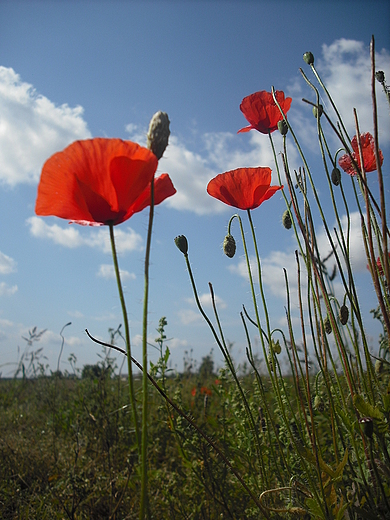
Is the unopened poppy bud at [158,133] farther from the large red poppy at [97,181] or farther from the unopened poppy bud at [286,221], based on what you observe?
the unopened poppy bud at [286,221]

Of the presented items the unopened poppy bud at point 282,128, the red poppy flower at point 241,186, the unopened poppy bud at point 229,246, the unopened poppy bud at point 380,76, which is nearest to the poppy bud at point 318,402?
the unopened poppy bud at point 229,246

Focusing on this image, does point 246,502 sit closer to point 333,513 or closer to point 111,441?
point 333,513

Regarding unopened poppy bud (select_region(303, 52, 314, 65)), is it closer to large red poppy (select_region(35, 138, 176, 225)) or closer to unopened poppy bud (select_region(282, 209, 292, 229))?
unopened poppy bud (select_region(282, 209, 292, 229))

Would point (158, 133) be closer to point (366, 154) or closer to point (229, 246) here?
point (229, 246)

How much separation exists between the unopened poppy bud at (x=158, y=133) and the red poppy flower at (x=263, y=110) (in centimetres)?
100

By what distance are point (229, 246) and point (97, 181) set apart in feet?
2.52

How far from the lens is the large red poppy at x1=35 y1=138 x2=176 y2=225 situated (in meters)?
0.80

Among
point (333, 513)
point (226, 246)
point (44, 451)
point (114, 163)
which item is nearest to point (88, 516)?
point (44, 451)

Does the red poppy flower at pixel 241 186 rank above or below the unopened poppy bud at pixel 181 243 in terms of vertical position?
above

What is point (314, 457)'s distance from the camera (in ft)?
3.46

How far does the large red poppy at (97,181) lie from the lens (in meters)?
0.80

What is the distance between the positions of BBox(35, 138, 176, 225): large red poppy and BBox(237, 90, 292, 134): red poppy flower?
962 millimetres

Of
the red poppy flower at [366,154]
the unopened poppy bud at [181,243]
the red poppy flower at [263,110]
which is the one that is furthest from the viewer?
the red poppy flower at [263,110]

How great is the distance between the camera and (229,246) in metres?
1.52
